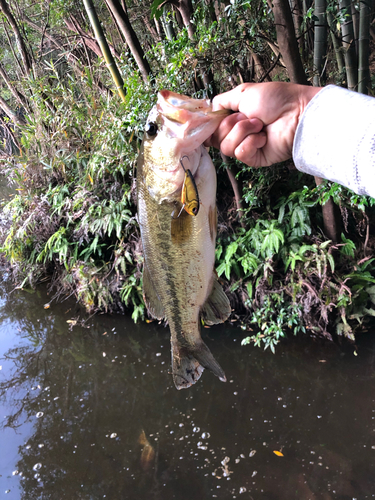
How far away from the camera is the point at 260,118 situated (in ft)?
4.74

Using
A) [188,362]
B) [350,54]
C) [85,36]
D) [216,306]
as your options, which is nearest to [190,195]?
[216,306]

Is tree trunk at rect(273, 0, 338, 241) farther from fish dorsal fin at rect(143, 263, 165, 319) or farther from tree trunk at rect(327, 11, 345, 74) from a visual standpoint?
fish dorsal fin at rect(143, 263, 165, 319)

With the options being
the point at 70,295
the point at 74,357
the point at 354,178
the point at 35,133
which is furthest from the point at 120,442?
the point at 35,133

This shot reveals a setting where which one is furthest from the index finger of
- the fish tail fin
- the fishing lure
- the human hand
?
the fish tail fin


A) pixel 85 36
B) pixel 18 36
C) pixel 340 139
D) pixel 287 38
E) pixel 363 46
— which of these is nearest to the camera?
pixel 340 139

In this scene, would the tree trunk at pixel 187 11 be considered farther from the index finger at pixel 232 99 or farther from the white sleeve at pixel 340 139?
the white sleeve at pixel 340 139

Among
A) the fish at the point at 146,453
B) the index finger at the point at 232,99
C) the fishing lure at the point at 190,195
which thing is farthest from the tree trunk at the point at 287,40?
the fish at the point at 146,453

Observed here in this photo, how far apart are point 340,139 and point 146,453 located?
3.06 m

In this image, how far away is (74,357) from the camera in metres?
4.39

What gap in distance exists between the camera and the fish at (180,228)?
1.21 m

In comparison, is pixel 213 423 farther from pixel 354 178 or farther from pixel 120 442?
pixel 354 178

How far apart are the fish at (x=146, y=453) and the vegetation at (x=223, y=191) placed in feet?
4.62

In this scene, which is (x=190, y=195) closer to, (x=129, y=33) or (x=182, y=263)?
(x=182, y=263)

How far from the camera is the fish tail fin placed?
5.35 ft
